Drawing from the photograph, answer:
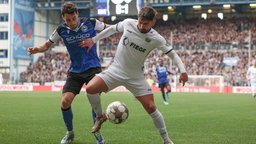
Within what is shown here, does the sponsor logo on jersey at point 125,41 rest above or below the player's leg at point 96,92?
above

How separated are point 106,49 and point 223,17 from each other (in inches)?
641

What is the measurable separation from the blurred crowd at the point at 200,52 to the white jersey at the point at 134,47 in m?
45.7

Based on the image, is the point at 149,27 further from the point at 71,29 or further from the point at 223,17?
the point at 223,17

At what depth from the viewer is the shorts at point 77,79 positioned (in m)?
8.84

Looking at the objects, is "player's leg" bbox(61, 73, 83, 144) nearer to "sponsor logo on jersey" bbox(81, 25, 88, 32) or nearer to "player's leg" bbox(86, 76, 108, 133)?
"player's leg" bbox(86, 76, 108, 133)

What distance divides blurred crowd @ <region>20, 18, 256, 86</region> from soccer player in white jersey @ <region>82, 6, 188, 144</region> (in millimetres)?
45687

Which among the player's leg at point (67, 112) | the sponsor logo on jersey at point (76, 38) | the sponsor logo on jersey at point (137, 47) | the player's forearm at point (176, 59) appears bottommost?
the player's leg at point (67, 112)

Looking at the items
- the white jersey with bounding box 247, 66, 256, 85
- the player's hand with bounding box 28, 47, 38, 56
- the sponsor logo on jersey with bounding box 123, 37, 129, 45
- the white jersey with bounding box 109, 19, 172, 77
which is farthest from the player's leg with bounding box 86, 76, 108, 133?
the white jersey with bounding box 247, 66, 256, 85

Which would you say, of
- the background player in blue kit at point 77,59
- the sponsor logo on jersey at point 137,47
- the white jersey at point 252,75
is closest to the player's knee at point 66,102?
the background player in blue kit at point 77,59

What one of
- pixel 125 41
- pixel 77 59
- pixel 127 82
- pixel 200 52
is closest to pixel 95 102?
pixel 127 82

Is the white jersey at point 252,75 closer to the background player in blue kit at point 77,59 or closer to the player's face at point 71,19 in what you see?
the background player in blue kit at point 77,59

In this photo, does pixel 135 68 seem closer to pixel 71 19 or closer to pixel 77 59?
pixel 77 59

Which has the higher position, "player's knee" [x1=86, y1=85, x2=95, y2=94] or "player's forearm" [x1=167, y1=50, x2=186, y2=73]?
"player's forearm" [x1=167, y1=50, x2=186, y2=73]

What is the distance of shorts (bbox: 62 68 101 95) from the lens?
8.84 meters
